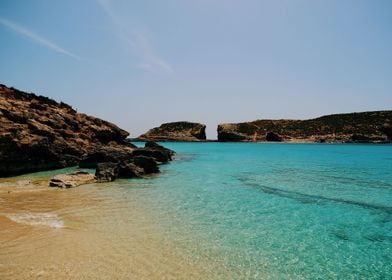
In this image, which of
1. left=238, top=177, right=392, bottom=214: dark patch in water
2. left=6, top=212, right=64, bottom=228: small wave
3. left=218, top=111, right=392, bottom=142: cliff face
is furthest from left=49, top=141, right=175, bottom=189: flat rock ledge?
left=218, top=111, right=392, bottom=142: cliff face

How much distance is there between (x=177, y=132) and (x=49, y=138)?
12963 centimetres

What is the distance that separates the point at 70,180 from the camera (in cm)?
2159

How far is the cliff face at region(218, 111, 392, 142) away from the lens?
418 feet

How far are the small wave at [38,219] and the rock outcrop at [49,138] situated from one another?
13.3m

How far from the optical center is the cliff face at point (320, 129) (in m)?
127

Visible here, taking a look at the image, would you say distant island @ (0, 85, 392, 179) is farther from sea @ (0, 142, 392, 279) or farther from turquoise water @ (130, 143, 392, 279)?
turquoise water @ (130, 143, 392, 279)

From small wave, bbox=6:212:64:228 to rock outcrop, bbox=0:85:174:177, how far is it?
13284 millimetres

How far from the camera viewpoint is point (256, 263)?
8703 mm

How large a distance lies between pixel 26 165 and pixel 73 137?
32.1 ft

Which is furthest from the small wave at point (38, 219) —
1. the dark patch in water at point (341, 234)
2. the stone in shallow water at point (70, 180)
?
the dark patch in water at point (341, 234)

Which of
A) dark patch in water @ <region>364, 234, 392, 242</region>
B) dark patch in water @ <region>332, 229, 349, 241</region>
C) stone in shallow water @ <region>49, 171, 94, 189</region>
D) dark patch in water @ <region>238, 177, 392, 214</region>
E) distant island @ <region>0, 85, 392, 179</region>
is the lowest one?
dark patch in water @ <region>364, 234, 392, 242</region>

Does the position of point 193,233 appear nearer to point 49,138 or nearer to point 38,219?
point 38,219

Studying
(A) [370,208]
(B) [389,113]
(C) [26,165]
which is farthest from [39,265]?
(B) [389,113]

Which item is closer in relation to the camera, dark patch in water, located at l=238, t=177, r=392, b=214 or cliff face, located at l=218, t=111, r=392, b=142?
dark patch in water, located at l=238, t=177, r=392, b=214
